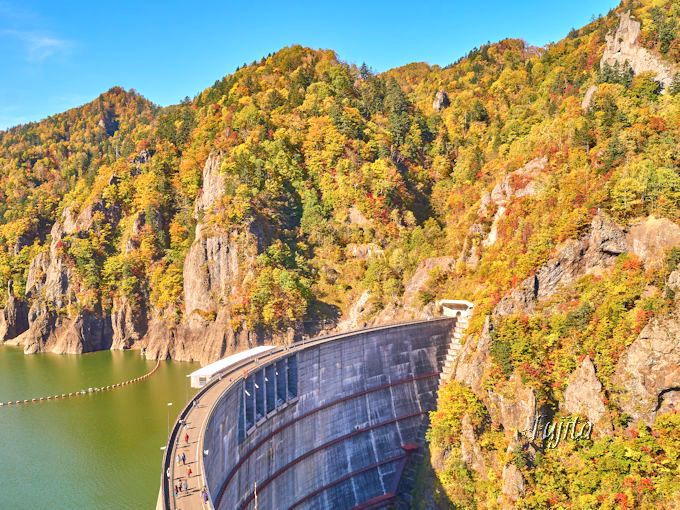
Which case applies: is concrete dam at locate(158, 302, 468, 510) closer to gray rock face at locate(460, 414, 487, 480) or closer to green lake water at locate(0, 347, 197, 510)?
gray rock face at locate(460, 414, 487, 480)

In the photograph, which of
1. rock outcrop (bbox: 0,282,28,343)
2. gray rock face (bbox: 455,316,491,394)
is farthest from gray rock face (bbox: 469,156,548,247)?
rock outcrop (bbox: 0,282,28,343)

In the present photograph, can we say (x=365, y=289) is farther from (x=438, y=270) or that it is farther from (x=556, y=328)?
(x=556, y=328)

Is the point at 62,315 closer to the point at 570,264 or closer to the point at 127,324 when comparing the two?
the point at 127,324

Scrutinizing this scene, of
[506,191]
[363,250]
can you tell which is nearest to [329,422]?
[506,191]

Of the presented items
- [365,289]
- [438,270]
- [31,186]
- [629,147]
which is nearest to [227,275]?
[365,289]

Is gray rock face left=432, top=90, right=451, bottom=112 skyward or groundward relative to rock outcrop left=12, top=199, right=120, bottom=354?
skyward
